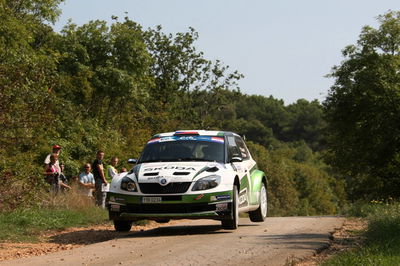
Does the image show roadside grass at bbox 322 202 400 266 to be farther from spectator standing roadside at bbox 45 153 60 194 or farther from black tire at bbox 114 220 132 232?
spectator standing roadside at bbox 45 153 60 194

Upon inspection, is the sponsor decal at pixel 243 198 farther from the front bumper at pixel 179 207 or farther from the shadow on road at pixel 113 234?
the front bumper at pixel 179 207

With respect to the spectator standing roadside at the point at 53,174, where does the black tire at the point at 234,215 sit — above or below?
below

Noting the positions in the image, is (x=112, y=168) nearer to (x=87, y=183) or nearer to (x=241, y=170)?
(x=87, y=183)

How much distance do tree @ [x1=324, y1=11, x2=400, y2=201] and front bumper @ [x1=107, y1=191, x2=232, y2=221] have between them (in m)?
36.7

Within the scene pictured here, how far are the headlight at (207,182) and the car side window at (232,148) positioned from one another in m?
1.37

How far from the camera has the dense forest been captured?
16.7 m

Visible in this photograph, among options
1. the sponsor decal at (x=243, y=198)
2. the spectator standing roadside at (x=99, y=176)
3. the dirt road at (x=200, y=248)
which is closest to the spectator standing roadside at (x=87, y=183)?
the spectator standing roadside at (x=99, y=176)

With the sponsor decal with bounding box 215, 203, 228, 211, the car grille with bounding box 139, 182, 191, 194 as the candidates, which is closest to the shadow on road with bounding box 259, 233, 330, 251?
the sponsor decal with bounding box 215, 203, 228, 211

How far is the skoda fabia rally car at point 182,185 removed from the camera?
13.2 metres

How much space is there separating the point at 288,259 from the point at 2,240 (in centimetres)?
507

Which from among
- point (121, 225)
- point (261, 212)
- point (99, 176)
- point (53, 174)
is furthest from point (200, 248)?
point (99, 176)

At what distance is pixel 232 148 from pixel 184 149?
1135 millimetres

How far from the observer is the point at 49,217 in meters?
15.3

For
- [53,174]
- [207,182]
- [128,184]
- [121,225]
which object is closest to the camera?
[207,182]
